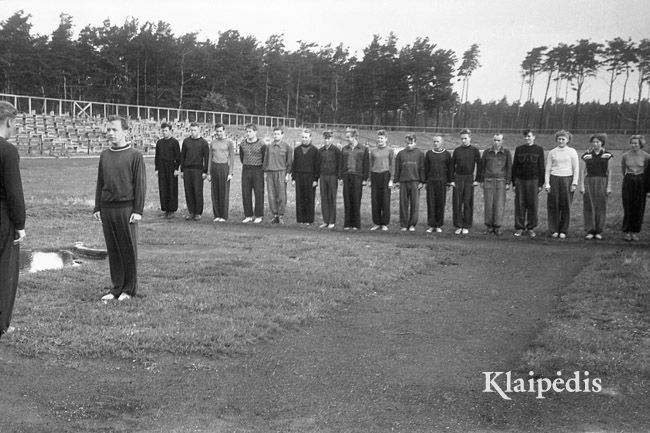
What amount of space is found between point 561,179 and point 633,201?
145 cm

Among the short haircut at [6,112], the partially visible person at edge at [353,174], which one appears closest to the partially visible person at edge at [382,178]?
the partially visible person at edge at [353,174]

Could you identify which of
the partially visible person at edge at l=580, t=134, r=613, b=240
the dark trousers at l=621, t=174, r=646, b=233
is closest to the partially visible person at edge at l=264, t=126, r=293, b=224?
the partially visible person at edge at l=580, t=134, r=613, b=240

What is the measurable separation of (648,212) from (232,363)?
47.7 ft

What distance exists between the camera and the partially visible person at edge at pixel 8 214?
19.4ft

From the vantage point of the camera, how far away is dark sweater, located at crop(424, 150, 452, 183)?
13742mm

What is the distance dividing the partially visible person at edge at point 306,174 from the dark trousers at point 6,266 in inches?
347

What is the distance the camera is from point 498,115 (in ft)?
382

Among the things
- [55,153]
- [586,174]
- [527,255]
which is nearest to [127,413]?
[527,255]

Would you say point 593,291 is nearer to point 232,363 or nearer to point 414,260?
point 414,260

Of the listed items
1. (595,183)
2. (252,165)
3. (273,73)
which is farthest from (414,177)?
(273,73)

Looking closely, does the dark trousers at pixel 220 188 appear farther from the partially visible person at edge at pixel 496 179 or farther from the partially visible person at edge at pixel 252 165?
the partially visible person at edge at pixel 496 179

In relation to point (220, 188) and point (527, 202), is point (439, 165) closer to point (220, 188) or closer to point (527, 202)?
point (527, 202)

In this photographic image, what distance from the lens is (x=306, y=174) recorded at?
14.6 meters

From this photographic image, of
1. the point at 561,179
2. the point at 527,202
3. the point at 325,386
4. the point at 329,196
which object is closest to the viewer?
the point at 325,386
